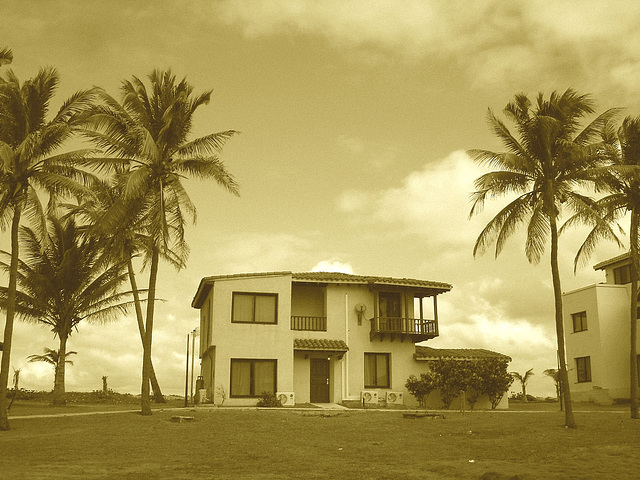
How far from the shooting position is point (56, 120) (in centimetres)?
2342

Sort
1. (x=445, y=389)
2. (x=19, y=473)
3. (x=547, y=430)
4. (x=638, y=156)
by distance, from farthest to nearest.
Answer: (x=445, y=389)
(x=638, y=156)
(x=547, y=430)
(x=19, y=473)

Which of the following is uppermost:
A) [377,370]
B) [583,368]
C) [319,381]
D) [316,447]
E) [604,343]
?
[604,343]

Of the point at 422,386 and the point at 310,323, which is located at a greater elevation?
the point at 310,323

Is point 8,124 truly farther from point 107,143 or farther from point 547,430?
point 547,430

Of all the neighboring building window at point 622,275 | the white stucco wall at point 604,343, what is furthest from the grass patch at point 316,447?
the neighboring building window at point 622,275

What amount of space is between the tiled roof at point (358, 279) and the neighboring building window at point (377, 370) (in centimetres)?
347

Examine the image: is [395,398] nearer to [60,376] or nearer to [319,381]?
[319,381]

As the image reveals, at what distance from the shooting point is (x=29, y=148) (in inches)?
876

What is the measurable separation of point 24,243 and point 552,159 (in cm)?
2286

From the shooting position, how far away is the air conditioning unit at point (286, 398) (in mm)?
31578

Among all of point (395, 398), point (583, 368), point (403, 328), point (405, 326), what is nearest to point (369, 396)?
point (395, 398)

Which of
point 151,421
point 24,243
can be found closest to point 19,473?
point 151,421

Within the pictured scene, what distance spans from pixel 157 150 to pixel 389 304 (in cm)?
1518

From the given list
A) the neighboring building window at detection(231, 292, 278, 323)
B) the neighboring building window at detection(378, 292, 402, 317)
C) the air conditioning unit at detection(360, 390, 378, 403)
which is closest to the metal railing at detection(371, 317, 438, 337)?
the neighboring building window at detection(378, 292, 402, 317)
